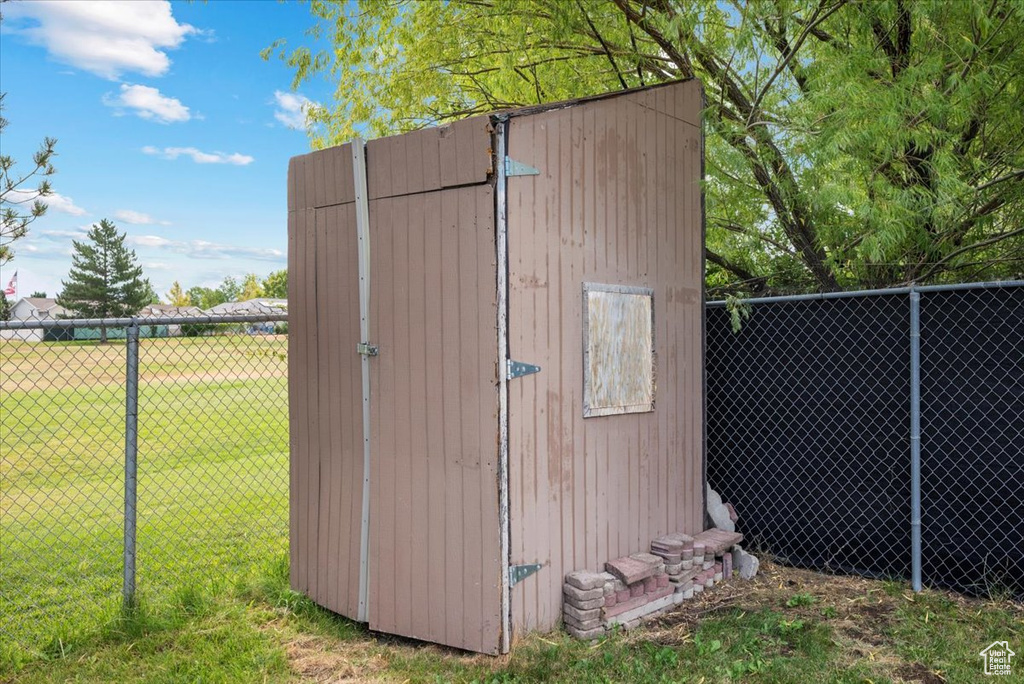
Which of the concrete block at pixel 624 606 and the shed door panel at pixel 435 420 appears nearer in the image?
the shed door panel at pixel 435 420

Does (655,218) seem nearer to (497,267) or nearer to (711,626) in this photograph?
(497,267)

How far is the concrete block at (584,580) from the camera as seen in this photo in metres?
3.62

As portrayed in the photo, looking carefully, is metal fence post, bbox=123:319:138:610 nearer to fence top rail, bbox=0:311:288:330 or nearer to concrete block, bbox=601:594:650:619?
fence top rail, bbox=0:311:288:330

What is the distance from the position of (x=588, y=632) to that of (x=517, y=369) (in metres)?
1.42

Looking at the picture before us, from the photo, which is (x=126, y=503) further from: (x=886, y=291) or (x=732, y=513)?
(x=886, y=291)

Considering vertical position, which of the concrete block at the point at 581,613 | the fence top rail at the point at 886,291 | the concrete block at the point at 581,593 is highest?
the fence top rail at the point at 886,291

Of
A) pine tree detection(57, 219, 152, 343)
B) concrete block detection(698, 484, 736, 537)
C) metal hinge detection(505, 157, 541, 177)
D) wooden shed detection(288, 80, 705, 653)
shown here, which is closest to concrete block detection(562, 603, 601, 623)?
wooden shed detection(288, 80, 705, 653)

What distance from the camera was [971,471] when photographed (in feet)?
13.4

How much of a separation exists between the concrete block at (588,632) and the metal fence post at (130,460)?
234 cm

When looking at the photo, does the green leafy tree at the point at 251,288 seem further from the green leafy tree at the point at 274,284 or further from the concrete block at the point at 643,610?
the concrete block at the point at 643,610

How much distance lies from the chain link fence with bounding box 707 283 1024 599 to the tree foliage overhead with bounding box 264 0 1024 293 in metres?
0.59

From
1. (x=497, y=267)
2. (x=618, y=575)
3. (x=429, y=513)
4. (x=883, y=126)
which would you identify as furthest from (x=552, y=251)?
(x=883, y=126)

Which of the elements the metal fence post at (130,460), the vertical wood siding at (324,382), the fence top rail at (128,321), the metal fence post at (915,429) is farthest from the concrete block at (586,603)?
the fence top rail at (128,321)

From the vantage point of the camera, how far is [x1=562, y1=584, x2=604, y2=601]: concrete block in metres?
3.60
